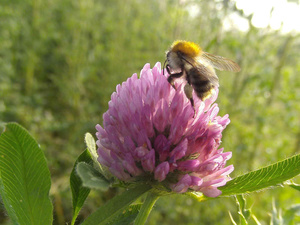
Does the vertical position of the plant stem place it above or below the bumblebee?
below

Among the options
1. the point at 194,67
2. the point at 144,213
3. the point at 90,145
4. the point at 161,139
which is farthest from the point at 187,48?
the point at 144,213

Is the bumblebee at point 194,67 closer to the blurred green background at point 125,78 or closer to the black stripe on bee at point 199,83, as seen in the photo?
the black stripe on bee at point 199,83

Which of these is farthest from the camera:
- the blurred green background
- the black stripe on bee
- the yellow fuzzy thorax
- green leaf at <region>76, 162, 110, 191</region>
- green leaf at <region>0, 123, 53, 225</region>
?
the blurred green background

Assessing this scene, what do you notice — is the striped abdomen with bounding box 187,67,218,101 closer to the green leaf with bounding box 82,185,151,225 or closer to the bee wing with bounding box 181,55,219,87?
the bee wing with bounding box 181,55,219,87

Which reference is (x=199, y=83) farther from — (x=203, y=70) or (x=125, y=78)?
(x=125, y=78)

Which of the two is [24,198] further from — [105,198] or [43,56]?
[43,56]

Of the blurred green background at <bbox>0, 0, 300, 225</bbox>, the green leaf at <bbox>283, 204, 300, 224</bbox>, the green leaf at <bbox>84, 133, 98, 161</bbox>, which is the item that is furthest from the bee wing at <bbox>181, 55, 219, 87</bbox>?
the blurred green background at <bbox>0, 0, 300, 225</bbox>
